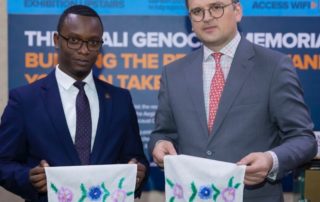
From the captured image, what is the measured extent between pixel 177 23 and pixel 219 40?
1351mm

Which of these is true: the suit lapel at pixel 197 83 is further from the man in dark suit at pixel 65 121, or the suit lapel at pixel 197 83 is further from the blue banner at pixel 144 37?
the blue banner at pixel 144 37

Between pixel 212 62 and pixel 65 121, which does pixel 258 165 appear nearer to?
pixel 212 62

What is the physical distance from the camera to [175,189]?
2.38 metres

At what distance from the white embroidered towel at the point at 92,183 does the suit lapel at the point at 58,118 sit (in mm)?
90

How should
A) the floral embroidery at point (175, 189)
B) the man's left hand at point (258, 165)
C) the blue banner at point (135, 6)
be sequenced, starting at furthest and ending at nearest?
1. the blue banner at point (135, 6)
2. the floral embroidery at point (175, 189)
3. the man's left hand at point (258, 165)

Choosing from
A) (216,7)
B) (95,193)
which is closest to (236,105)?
(216,7)

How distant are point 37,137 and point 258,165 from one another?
3.20ft

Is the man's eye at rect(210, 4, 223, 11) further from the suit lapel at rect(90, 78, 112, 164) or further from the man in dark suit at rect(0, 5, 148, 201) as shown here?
the suit lapel at rect(90, 78, 112, 164)

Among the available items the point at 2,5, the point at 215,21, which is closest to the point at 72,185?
the point at 215,21

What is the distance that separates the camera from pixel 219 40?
7.97 feet

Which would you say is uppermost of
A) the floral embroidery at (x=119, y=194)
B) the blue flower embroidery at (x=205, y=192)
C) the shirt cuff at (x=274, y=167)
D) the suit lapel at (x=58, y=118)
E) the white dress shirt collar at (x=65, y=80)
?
the white dress shirt collar at (x=65, y=80)

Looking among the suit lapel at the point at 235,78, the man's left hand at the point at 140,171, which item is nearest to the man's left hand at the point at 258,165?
the suit lapel at the point at 235,78

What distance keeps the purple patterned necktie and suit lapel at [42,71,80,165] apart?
Result: 34 millimetres

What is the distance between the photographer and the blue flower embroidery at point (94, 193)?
7.88ft
